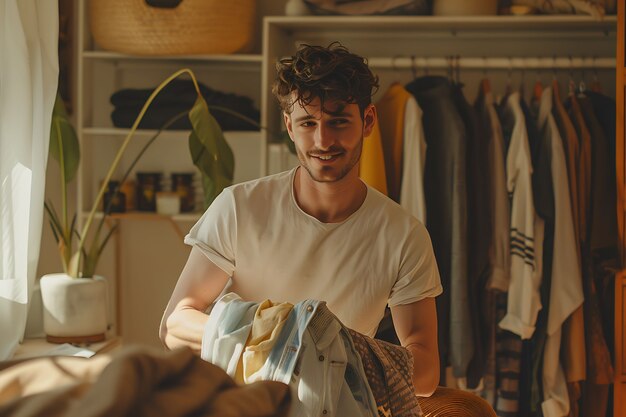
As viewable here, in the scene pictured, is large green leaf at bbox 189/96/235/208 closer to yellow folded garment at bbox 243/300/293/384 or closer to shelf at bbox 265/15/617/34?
shelf at bbox 265/15/617/34

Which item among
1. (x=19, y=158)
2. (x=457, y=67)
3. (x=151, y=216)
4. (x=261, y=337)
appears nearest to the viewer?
(x=261, y=337)

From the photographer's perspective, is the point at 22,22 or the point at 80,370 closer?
the point at 80,370

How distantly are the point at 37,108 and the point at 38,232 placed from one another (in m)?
0.39

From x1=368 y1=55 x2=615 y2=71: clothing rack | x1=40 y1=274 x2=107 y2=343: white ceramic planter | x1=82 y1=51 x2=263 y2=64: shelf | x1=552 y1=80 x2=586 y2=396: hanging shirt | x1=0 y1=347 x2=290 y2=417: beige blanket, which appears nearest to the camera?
x1=0 y1=347 x2=290 y2=417: beige blanket

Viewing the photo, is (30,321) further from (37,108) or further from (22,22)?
(22,22)

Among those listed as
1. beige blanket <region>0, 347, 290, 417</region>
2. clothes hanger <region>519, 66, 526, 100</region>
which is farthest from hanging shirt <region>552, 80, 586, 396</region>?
beige blanket <region>0, 347, 290, 417</region>

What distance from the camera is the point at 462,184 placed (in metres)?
2.99

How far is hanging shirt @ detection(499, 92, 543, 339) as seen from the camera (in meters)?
2.95

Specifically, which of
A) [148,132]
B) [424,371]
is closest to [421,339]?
[424,371]

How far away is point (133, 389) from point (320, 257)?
4.66 ft

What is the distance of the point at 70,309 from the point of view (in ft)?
9.11

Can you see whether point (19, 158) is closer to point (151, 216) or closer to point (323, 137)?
point (151, 216)

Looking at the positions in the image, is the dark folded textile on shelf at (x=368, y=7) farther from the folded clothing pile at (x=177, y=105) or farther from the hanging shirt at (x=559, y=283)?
the hanging shirt at (x=559, y=283)

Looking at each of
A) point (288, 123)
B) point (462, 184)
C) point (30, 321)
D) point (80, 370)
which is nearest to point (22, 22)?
point (30, 321)
